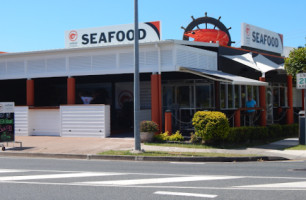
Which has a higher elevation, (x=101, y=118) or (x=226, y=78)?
(x=226, y=78)

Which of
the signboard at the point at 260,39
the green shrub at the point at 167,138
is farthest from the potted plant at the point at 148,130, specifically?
the signboard at the point at 260,39

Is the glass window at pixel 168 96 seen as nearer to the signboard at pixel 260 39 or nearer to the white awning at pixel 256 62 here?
the white awning at pixel 256 62

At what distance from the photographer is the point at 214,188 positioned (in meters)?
7.65

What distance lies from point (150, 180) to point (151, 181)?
0.13 metres

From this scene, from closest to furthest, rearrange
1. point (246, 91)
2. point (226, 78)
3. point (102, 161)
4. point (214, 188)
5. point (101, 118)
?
point (214, 188) < point (102, 161) < point (226, 78) < point (101, 118) < point (246, 91)

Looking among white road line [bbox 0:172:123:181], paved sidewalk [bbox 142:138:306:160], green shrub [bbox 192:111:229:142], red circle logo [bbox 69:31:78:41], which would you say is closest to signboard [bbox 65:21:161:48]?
red circle logo [bbox 69:31:78:41]

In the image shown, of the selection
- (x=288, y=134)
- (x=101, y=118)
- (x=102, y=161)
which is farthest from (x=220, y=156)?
(x=288, y=134)

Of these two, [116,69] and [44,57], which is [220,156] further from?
[44,57]

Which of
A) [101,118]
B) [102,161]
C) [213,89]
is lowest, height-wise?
[102,161]

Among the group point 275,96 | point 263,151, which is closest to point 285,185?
point 263,151

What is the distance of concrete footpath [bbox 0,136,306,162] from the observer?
42.0 feet

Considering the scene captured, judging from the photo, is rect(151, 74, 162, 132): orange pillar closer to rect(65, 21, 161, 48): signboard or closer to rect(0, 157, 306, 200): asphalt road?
rect(0, 157, 306, 200): asphalt road

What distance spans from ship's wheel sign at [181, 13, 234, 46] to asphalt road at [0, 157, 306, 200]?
1419 centimetres

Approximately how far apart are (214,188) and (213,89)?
42.7ft
